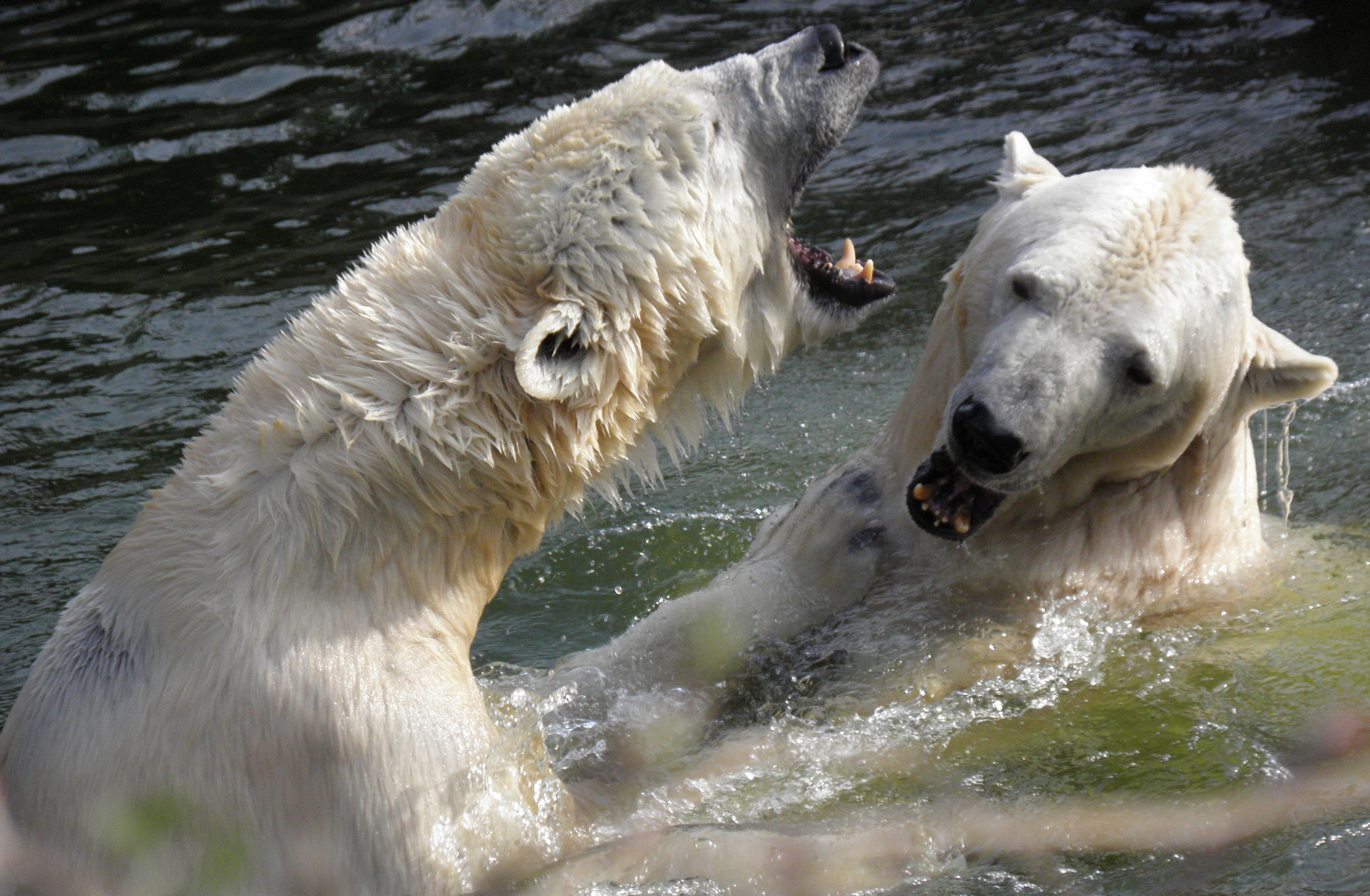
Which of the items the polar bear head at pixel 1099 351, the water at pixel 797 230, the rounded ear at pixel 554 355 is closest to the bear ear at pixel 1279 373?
the polar bear head at pixel 1099 351

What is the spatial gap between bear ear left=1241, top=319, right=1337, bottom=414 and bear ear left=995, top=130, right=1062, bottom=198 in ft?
2.52

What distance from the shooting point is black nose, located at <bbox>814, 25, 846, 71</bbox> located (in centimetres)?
345

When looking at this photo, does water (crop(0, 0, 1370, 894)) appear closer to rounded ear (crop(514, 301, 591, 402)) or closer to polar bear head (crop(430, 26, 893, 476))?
polar bear head (crop(430, 26, 893, 476))

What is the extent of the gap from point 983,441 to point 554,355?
109cm

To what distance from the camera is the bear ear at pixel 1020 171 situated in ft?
12.6

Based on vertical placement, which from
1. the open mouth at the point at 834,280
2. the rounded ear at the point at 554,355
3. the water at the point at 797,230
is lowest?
the water at the point at 797,230

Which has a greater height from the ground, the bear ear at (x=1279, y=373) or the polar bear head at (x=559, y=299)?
the polar bear head at (x=559, y=299)

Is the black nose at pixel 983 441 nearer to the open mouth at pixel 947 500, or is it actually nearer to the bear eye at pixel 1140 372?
the open mouth at pixel 947 500

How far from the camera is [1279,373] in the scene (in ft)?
11.3

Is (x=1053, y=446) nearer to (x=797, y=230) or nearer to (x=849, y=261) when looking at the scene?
(x=849, y=261)

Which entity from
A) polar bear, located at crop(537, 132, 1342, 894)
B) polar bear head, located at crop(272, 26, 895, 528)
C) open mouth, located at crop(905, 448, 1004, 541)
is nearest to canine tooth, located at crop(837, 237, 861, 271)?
polar bear, located at crop(537, 132, 1342, 894)

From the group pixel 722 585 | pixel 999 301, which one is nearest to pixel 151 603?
pixel 722 585

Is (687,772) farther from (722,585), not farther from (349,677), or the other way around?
(349,677)

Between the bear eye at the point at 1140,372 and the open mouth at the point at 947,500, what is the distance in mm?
461
